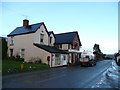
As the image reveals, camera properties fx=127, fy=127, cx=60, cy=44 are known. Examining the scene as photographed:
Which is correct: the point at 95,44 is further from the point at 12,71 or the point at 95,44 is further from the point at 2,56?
the point at 12,71

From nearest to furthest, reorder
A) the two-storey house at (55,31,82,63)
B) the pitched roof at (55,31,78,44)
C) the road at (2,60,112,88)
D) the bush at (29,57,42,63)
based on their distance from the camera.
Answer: the road at (2,60,112,88) → the bush at (29,57,42,63) → the two-storey house at (55,31,82,63) → the pitched roof at (55,31,78,44)


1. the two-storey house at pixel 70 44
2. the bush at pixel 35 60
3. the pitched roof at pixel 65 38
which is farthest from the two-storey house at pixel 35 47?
the pitched roof at pixel 65 38

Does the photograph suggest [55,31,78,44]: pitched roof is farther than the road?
Yes

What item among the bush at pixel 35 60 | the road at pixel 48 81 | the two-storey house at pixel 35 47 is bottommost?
the road at pixel 48 81

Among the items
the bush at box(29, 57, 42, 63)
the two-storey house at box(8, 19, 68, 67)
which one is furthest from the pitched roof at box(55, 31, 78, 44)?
the bush at box(29, 57, 42, 63)

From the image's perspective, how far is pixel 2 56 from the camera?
24.7 meters

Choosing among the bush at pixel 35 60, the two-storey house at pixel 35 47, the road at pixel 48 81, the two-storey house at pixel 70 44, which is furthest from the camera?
the two-storey house at pixel 70 44

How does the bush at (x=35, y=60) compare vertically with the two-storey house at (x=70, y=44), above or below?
below

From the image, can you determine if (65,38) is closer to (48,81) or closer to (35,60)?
(35,60)

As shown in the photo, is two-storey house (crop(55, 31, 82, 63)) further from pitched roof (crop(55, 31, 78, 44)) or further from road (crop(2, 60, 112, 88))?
road (crop(2, 60, 112, 88))

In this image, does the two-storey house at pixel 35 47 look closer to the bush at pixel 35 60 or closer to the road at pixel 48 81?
the bush at pixel 35 60

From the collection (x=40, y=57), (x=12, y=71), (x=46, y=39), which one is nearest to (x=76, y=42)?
(x=46, y=39)

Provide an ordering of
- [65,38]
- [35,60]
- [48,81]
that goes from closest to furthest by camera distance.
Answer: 1. [48,81]
2. [35,60]
3. [65,38]

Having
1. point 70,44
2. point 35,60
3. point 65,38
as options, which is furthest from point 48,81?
point 65,38
